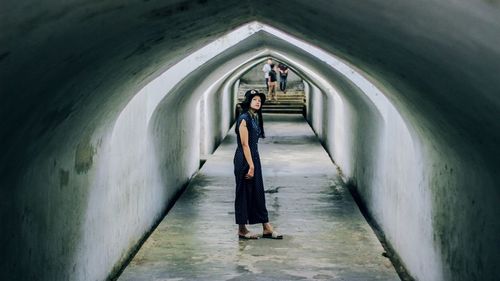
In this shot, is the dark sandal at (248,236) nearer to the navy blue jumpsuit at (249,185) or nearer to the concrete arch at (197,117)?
the navy blue jumpsuit at (249,185)

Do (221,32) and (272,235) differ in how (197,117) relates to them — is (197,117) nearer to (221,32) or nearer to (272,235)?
(272,235)

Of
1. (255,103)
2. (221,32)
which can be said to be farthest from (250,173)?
(221,32)

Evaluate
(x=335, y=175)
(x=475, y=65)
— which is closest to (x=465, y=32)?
(x=475, y=65)

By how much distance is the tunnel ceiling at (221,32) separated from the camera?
3.23 m

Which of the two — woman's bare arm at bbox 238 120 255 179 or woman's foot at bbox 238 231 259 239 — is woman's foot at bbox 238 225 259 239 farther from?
woman's bare arm at bbox 238 120 255 179

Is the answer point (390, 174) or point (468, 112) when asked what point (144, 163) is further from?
point (468, 112)

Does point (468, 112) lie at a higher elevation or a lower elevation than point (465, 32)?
lower

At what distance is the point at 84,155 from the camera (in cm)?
646

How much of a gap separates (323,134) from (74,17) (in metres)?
17.7

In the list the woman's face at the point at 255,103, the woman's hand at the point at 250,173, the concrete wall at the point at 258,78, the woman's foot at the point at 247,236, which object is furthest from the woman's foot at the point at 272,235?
the concrete wall at the point at 258,78

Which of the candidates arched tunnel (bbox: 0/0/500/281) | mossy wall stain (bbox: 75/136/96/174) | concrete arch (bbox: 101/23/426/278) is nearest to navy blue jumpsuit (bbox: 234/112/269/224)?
arched tunnel (bbox: 0/0/500/281)

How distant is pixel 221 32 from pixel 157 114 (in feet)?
12.2

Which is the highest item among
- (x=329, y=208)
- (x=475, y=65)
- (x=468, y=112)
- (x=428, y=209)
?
(x=475, y=65)

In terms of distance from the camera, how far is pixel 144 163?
931 cm
